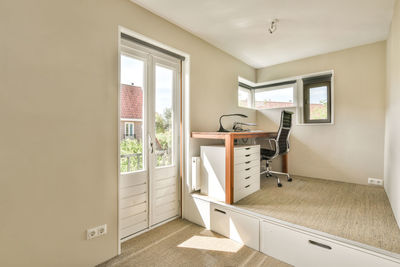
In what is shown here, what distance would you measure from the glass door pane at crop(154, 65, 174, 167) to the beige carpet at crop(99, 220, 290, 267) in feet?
2.70

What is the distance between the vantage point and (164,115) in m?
2.51

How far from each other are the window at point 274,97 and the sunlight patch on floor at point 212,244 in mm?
2827

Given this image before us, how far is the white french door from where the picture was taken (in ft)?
6.98

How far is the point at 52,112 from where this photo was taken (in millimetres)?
1501

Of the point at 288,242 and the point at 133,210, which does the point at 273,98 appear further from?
the point at 133,210

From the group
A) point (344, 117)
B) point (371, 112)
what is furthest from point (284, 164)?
point (371, 112)

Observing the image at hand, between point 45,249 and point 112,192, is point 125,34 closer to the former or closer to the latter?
point 112,192

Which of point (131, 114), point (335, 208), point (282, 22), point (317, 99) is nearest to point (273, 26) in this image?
point (282, 22)

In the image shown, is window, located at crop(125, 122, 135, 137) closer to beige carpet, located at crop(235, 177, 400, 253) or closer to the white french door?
the white french door

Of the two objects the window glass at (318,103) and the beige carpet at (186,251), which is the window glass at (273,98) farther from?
the beige carpet at (186,251)

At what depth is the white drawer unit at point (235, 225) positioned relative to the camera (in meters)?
1.97

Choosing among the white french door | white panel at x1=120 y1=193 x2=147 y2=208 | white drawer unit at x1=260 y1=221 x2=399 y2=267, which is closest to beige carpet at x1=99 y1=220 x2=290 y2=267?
white drawer unit at x1=260 y1=221 x2=399 y2=267

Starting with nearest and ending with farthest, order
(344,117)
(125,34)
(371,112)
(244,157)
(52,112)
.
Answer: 1. (52,112)
2. (125,34)
3. (244,157)
4. (371,112)
5. (344,117)

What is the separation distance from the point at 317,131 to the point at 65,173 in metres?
3.73
